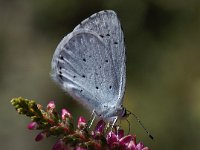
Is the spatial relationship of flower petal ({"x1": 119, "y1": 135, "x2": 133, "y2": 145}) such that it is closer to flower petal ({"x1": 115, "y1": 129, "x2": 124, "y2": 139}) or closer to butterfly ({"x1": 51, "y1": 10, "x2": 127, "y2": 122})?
flower petal ({"x1": 115, "y1": 129, "x2": 124, "y2": 139})

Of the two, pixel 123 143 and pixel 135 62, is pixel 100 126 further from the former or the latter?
pixel 135 62

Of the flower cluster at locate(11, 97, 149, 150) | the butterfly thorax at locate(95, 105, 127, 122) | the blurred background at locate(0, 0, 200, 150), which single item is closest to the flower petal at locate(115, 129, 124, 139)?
the flower cluster at locate(11, 97, 149, 150)

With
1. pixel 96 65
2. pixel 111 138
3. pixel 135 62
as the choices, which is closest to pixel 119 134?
pixel 111 138

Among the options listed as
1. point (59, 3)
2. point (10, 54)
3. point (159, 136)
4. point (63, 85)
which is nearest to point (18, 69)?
point (10, 54)

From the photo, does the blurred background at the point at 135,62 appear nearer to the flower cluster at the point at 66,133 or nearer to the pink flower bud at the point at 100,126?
the pink flower bud at the point at 100,126

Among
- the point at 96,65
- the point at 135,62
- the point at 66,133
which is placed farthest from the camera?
the point at 135,62

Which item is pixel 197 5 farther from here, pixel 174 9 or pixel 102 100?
pixel 102 100
